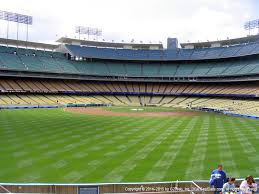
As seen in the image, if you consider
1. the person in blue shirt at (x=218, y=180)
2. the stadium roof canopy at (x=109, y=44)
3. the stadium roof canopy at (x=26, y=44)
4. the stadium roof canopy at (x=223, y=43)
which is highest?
the stadium roof canopy at (x=109, y=44)

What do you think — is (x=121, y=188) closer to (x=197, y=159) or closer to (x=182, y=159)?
(x=182, y=159)

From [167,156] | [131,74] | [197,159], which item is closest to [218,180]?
[197,159]

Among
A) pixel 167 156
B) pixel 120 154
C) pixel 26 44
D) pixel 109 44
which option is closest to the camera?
pixel 167 156

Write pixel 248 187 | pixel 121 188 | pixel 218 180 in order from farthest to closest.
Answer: pixel 218 180 → pixel 121 188 → pixel 248 187

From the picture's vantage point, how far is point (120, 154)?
2228 centimetres

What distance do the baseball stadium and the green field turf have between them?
0.07 meters

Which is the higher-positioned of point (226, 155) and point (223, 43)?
point (223, 43)

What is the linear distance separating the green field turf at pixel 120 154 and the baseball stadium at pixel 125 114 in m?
0.07

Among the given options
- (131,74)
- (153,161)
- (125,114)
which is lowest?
(153,161)

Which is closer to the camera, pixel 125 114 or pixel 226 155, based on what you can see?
pixel 226 155

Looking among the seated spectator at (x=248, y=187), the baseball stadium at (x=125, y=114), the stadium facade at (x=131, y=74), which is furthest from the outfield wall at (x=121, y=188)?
the stadium facade at (x=131, y=74)

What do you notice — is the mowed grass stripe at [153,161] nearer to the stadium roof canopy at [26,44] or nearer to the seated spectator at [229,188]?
the seated spectator at [229,188]

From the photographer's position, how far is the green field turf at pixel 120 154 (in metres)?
17.4

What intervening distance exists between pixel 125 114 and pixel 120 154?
113 feet
